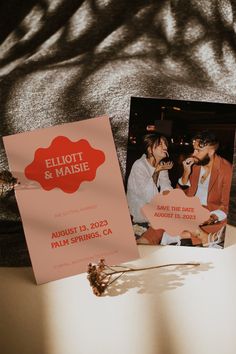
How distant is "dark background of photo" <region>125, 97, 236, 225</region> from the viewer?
0.81 m

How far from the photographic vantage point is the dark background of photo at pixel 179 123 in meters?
0.81

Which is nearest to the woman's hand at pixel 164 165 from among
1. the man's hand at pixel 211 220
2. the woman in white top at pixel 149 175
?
the woman in white top at pixel 149 175

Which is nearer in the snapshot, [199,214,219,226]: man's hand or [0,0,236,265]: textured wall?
[199,214,219,226]: man's hand

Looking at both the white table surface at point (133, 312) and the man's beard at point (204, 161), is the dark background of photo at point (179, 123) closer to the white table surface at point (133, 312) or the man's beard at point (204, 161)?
the man's beard at point (204, 161)

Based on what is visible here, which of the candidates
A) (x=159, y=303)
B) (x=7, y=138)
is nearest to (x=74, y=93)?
(x=7, y=138)

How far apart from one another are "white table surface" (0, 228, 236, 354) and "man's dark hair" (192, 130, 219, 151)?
22cm

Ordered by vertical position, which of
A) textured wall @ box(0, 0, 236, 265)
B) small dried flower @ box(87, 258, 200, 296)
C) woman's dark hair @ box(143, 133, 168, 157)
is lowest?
small dried flower @ box(87, 258, 200, 296)

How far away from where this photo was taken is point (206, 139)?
82 centimetres

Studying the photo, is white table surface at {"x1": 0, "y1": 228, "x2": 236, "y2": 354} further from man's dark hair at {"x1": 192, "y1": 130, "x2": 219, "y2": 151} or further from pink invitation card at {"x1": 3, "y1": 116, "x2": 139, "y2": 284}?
man's dark hair at {"x1": 192, "y1": 130, "x2": 219, "y2": 151}

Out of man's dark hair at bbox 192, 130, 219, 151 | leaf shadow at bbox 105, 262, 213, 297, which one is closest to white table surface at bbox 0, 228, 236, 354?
leaf shadow at bbox 105, 262, 213, 297

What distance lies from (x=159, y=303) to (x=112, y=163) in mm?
275

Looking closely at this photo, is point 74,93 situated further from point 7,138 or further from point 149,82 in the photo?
point 7,138

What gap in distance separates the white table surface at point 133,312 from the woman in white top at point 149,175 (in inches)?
4.3

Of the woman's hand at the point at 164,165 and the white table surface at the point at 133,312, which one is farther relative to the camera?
the woman's hand at the point at 164,165
